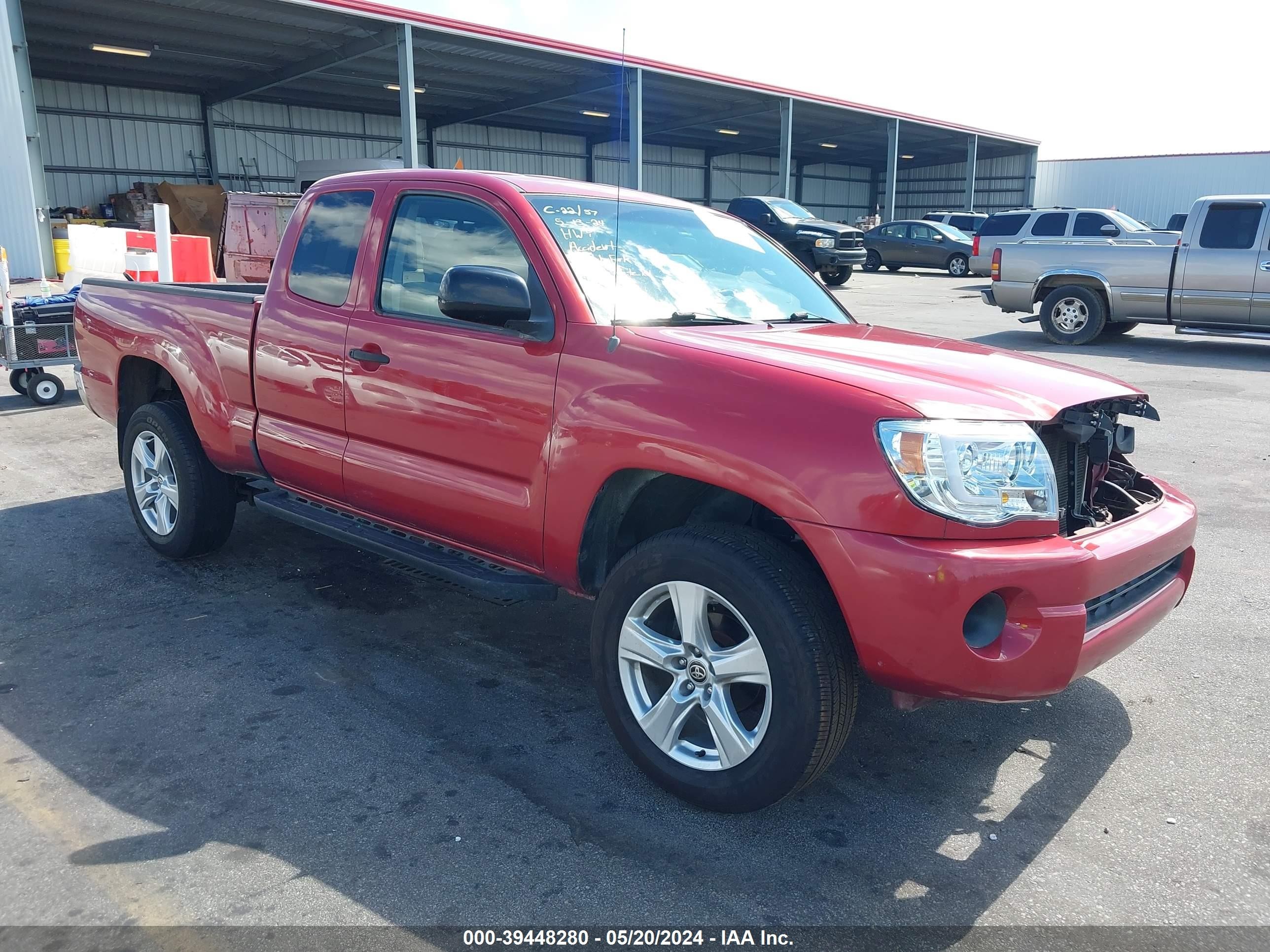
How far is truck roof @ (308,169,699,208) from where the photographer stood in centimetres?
375

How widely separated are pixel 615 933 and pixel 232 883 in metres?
1.03

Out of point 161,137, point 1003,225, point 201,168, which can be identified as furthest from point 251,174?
point 1003,225

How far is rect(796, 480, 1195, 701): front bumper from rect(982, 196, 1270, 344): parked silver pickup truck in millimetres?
12030

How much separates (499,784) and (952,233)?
2963 cm

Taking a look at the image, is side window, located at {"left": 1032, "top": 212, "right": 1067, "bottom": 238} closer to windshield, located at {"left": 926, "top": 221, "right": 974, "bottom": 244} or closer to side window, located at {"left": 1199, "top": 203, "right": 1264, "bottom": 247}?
side window, located at {"left": 1199, "top": 203, "right": 1264, "bottom": 247}

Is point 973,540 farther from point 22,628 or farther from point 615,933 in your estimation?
point 22,628

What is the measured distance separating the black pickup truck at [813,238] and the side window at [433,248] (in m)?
19.2

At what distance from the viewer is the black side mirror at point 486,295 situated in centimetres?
325

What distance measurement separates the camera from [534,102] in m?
30.3

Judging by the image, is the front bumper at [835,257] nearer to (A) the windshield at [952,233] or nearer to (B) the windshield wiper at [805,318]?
(A) the windshield at [952,233]

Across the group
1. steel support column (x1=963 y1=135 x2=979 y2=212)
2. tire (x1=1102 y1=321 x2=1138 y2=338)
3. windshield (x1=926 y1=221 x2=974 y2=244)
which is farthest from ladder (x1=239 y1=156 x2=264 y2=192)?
steel support column (x1=963 y1=135 x2=979 y2=212)

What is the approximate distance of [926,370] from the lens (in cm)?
308

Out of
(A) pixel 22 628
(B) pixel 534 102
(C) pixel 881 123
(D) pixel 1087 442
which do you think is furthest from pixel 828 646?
(C) pixel 881 123

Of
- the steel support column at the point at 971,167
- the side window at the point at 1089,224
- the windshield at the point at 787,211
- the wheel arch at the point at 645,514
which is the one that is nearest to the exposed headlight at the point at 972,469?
the wheel arch at the point at 645,514
